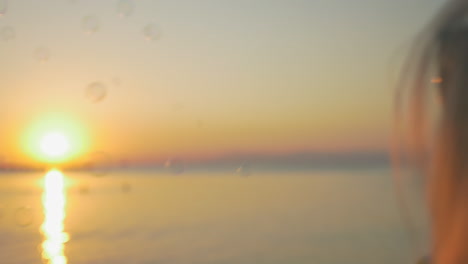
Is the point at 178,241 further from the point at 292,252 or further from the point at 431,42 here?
the point at 431,42

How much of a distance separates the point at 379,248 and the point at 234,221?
11.4ft

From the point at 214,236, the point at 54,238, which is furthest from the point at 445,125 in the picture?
the point at 54,238

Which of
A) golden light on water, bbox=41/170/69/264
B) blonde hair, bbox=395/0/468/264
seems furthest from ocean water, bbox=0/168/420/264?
blonde hair, bbox=395/0/468/264

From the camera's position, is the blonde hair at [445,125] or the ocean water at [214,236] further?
the ocean water at [214,236]

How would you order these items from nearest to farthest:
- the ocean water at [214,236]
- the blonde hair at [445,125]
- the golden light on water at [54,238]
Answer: the blonde hair at [445,125] → the ocean water at [214,236] → the golden light on water at [54,238]

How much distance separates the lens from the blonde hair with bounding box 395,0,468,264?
2.62 ft

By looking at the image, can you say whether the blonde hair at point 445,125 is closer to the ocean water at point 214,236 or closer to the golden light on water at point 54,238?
the ocean water at point 214,236

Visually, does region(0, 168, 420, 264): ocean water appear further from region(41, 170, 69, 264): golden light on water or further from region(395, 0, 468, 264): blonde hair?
region(395, 0, 468, 264): blonde hair

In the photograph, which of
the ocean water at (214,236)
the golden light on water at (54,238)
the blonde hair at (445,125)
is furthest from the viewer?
the golden light on water at (54,238)

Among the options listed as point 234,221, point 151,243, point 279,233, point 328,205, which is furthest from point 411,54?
point 328,205

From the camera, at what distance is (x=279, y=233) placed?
861cm

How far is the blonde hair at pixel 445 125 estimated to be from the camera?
31.4 inches

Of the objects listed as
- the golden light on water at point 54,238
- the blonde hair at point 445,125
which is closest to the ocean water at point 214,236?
the golden light on water at point 54,238

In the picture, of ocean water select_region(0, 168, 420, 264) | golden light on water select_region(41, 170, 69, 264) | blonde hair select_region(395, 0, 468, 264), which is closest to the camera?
blonde hair select_region(395, 0, 468, 264)
